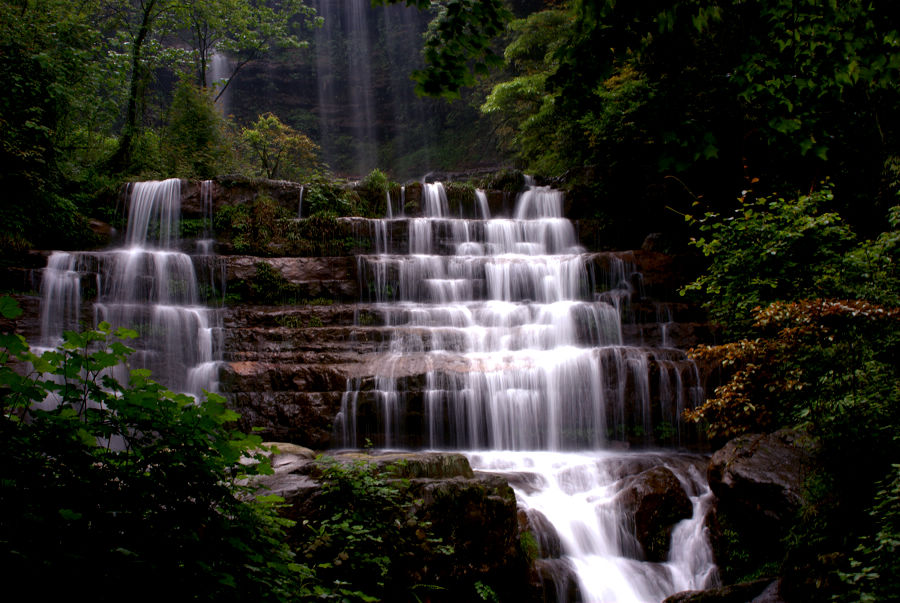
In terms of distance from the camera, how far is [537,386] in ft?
29.5

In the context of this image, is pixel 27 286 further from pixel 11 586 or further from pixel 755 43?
pixel 755 43

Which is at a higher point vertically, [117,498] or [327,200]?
[327,200]

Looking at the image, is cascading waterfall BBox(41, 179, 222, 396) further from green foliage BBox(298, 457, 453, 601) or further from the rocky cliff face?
green foliage BBox(298, 457, 453, 601)

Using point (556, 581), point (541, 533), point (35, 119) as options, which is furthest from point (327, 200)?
point (556, 581)

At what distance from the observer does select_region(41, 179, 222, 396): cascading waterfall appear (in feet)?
30.7

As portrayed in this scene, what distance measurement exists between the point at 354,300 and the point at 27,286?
6.75 metres

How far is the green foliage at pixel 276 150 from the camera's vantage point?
20750 mm

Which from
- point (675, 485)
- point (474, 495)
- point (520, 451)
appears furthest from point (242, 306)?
point (675, 485)

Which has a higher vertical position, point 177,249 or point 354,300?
point 177,249

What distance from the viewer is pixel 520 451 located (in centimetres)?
868

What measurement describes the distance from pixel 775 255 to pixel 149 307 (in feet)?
37.6

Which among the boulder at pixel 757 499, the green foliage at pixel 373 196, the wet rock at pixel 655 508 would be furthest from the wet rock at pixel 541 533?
the green foliage at pixel 373 196

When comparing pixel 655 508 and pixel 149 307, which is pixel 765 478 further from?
pixel 149 307

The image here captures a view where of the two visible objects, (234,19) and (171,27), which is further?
(234,19)
